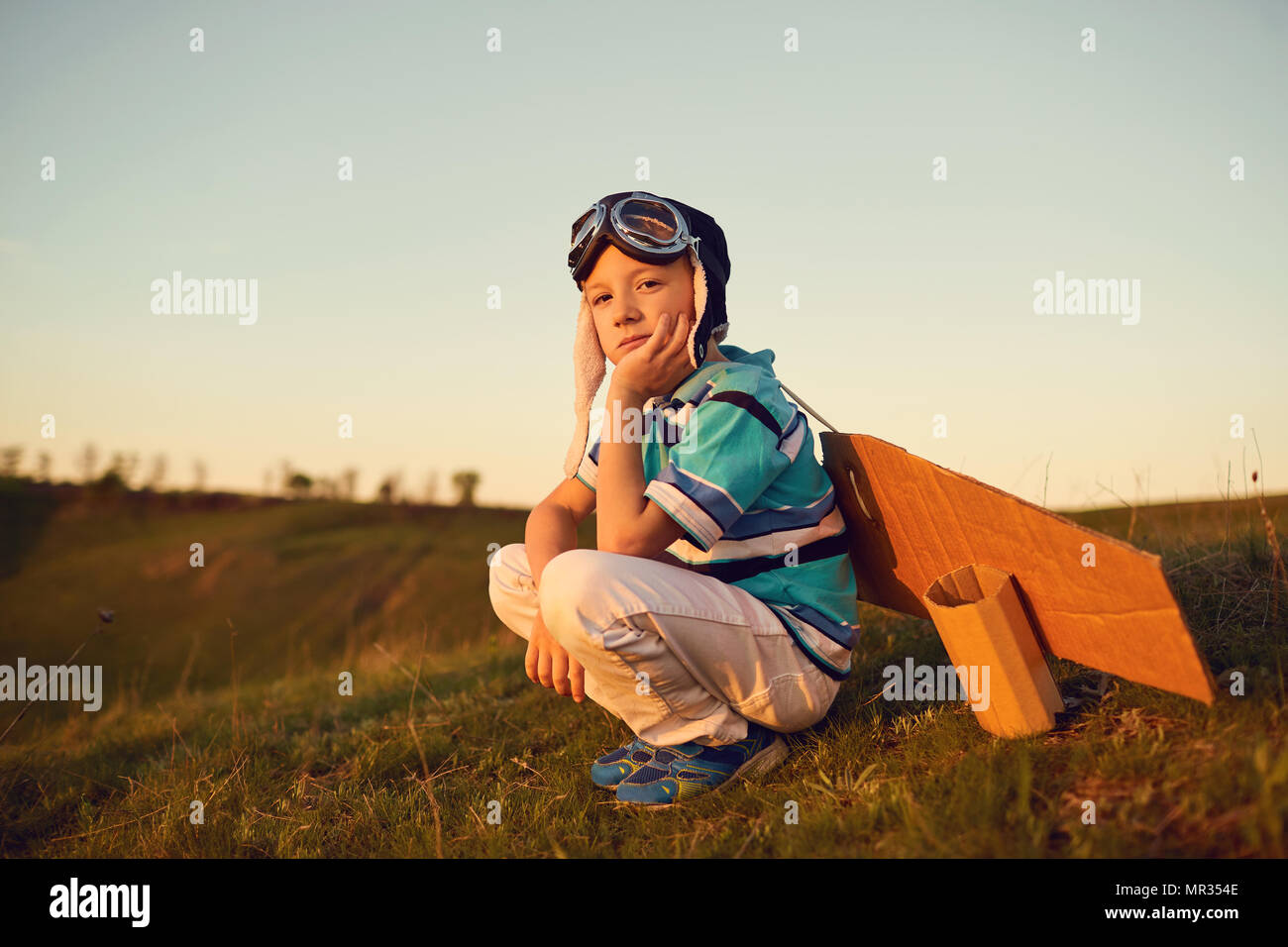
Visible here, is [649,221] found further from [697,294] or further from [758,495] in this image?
[758,495]

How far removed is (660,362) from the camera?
304cm

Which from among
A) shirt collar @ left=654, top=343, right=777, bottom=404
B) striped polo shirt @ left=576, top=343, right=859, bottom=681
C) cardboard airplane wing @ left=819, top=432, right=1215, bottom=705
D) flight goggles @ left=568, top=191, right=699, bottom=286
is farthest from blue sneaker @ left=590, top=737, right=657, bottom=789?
flight goggles @ left=568, top=191, right=699, bottom=286

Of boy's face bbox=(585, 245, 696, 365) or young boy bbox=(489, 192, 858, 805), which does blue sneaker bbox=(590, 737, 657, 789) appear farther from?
boy's face bbox=(585, 245, 696, 365)

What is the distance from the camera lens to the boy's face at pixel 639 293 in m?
3.12

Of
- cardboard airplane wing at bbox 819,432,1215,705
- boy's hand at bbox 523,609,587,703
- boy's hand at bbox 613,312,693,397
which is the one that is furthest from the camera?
boy's hand at bbox 613,312,693,397

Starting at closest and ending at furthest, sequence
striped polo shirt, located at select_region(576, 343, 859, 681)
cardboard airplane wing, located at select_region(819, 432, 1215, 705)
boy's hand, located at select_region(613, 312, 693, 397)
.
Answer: cardboard airplane wing, located at select_region(819, 432, 1215, 705) < striped polo shirt, located at select_region(576, 343, 859, 681) < boy's hand, located at select_region(613, 312, 693, 397)

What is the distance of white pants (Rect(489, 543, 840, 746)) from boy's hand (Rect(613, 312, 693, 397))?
2.33ft

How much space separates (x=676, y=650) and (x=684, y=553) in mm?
530

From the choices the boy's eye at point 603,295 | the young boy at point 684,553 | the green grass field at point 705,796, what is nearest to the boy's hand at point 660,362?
the young boy at point 684,553

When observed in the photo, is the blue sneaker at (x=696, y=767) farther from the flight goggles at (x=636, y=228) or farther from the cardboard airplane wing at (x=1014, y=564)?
the flight goggles at (x=636, y=228)

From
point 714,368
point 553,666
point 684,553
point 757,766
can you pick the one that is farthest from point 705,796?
point 714,368

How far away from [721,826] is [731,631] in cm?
62

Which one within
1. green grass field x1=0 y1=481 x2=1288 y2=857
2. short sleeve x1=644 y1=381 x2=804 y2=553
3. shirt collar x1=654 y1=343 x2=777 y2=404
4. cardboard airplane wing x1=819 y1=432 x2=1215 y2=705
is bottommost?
green grass field x1=0 y1=481 x2=1288 y2=857

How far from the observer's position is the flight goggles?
10.1 feet
